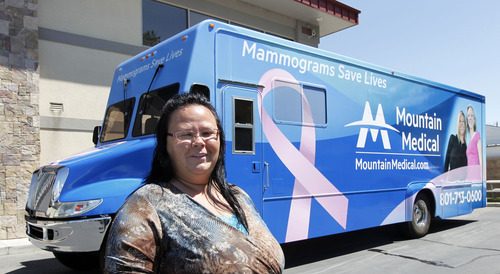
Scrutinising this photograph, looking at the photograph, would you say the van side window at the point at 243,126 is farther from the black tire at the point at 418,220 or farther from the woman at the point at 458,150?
the woman at the point at 458,150

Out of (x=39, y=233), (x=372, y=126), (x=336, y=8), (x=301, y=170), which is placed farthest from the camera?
(x=336, y=8)

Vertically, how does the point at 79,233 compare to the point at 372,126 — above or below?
below

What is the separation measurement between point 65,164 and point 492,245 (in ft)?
24.8

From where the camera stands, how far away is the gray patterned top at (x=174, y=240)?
1493mm

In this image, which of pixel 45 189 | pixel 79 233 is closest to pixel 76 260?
pixel 45 189

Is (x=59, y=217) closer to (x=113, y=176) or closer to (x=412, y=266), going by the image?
(x=113, y=176)

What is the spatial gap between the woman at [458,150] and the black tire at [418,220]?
117 centimetres

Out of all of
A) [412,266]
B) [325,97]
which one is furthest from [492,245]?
[325,97]

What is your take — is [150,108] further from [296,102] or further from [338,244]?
[338,244]

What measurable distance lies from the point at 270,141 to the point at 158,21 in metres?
7.47

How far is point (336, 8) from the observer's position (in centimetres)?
1446

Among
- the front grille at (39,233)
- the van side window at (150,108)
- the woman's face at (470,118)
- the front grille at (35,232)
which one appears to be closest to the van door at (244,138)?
the van side window at (150,108)

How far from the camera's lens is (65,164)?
4.41 m

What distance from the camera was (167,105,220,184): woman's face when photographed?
6.11 feet
